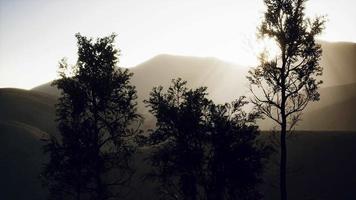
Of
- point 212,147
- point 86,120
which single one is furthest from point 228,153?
point 86,120

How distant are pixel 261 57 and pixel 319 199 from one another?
24449 mm

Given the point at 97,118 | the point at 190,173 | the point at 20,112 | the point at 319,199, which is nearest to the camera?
the point at 190,173

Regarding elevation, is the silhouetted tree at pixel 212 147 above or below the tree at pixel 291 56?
below

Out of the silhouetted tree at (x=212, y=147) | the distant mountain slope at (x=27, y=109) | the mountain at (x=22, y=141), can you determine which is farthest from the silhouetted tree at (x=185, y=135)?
the distant mountain slope at (x=27, y=109)

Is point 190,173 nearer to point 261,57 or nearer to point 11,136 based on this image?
point 261,57

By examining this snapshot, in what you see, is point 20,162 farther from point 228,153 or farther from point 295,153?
point 228,153


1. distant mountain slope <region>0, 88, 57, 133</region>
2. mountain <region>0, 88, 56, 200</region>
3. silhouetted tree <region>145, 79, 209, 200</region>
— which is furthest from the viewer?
distant mountain slope <region>0, 88, 57, 133</region>

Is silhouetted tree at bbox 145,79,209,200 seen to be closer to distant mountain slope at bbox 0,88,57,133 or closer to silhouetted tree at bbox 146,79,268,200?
silhouetted tree at bbox 146,79,268,200

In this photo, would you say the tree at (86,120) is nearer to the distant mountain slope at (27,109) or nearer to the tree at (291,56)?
the tree at (291,56)

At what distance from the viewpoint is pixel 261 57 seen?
26.8m

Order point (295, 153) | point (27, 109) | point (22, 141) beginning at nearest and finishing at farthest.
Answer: point (295, 153)
point (22, 141)
point (27, 109)

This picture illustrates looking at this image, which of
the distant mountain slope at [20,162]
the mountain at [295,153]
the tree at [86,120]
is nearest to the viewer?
the tree at [86,120]

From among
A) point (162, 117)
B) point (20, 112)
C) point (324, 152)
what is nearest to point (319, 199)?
point (324, 152)

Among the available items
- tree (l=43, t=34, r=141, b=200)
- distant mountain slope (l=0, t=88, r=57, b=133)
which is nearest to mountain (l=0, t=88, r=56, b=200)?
distant mountain slope (l=0, t=88, r=57, b=133)
